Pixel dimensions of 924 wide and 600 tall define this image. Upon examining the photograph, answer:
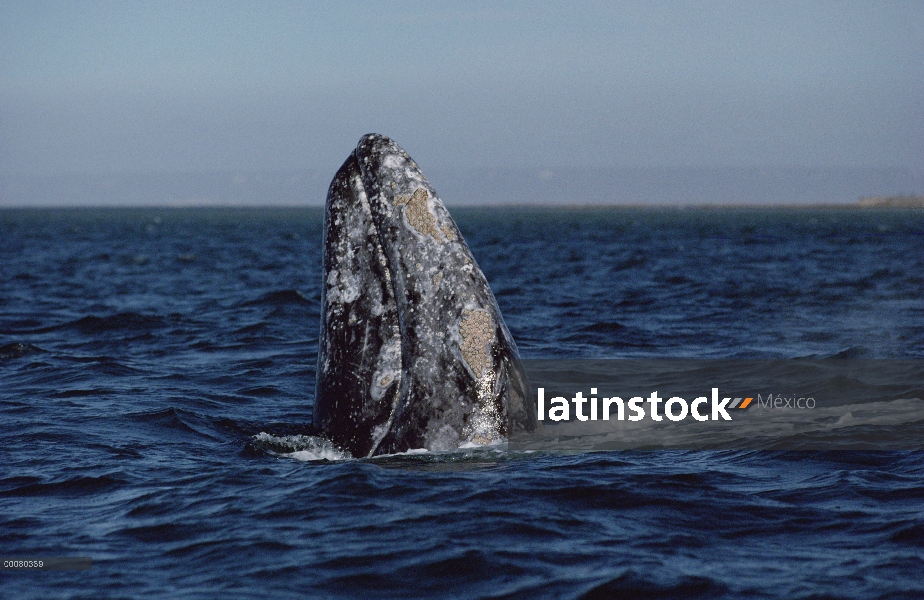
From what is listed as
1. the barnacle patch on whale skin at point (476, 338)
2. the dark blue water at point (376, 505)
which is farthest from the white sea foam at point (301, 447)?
the barnacle patch on whale skin at point (476, 338)

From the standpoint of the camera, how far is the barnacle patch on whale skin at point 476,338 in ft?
23.2

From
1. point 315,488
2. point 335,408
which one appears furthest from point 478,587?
point 335,408

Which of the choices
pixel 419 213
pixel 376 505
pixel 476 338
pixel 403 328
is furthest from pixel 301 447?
pixel 419 213

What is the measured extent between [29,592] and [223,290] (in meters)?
20.8

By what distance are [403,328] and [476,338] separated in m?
0.55

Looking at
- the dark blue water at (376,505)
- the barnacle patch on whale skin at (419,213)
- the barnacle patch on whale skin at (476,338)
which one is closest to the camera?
the dark blue water at (376,505)

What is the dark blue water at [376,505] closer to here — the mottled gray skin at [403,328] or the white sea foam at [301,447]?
the white sea foam at [301,447]

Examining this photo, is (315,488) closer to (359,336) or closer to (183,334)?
(359,336)

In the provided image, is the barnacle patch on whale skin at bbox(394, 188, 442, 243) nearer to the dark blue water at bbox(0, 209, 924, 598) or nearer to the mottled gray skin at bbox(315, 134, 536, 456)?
the mottled gray skin at bbox(315, 134, 536, 456)

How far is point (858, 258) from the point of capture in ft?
124

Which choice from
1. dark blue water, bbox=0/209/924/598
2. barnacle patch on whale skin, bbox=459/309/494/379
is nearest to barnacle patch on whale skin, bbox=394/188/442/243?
barnacle patch on whale skin, bbox=459/309/494/379

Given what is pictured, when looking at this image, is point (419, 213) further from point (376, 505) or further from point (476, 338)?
point (376, 505)

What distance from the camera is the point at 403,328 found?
7.38m

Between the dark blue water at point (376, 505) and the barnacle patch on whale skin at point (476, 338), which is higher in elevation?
the barnacle patch on whale skin at point (476, 338)
